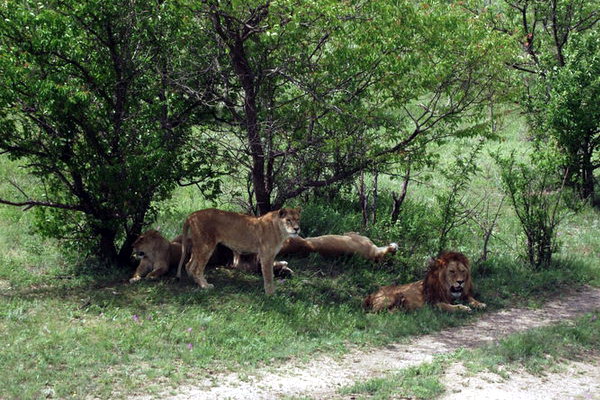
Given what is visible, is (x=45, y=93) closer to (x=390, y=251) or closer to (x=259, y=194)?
(x=259, y=194)

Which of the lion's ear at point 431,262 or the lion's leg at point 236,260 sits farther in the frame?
the lion's leg at point 236,260

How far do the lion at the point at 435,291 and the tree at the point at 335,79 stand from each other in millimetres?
2058

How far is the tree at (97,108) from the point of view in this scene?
11422 millimetres

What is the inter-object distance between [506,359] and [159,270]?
5.05 meters

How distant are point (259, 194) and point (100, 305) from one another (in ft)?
11.7

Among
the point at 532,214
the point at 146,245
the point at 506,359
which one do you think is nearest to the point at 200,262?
the point at 146,245

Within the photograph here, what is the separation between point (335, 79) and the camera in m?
13.1

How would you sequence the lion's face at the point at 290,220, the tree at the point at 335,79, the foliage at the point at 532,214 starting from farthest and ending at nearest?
the foliage at the point at 532,214, the tree at the point at 335,79, the lion's face at the point at 290,220

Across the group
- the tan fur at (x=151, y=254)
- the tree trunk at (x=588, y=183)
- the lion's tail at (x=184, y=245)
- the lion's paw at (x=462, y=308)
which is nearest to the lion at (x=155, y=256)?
the tan fur at (x=151, y=254)

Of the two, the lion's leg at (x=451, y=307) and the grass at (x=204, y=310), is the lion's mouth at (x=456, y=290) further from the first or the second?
the grass at (x=204, y=310)

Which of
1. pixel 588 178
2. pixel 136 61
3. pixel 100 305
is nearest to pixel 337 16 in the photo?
pixel 136 61

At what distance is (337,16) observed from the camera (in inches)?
468

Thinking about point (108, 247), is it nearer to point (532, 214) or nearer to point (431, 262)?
point (431, 262)

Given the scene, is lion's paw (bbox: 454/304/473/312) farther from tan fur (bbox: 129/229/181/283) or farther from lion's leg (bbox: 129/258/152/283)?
lion's leg (bbox: 129/258/152/283)
